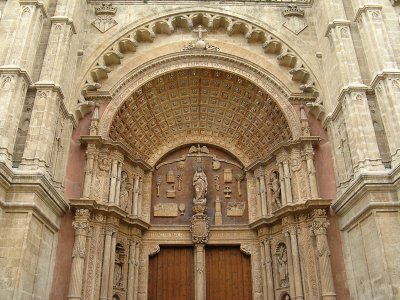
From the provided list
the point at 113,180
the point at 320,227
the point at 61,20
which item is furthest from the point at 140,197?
the point at 61,20

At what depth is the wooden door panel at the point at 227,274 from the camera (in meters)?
12.0

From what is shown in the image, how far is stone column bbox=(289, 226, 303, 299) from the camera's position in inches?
406

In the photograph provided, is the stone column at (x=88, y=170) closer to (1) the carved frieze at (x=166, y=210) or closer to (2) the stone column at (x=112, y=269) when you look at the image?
(2) the stone column at (x=112, y=269)

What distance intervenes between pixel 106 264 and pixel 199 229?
3007mm

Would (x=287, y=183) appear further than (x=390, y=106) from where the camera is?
Yes

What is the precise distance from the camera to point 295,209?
10773 mm

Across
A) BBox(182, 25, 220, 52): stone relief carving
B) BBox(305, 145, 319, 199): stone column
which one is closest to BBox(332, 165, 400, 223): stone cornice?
BBox(305, 145, 319, 199): stone column

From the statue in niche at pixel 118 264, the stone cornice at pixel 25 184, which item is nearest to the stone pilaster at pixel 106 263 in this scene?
the statue in niche at pixel 118 264

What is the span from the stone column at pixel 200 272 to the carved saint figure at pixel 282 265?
2.20 metres

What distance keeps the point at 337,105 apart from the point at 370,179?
8.77ft

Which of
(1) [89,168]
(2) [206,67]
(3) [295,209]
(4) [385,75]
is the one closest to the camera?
(4) [385,75]

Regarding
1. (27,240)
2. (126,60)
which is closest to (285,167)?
(126,60)

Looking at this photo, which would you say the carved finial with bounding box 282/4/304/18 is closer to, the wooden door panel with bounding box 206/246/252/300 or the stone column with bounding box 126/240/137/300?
the wooden door panel with bounding box 206/246/252/300

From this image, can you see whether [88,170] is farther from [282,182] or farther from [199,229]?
[282,182]
